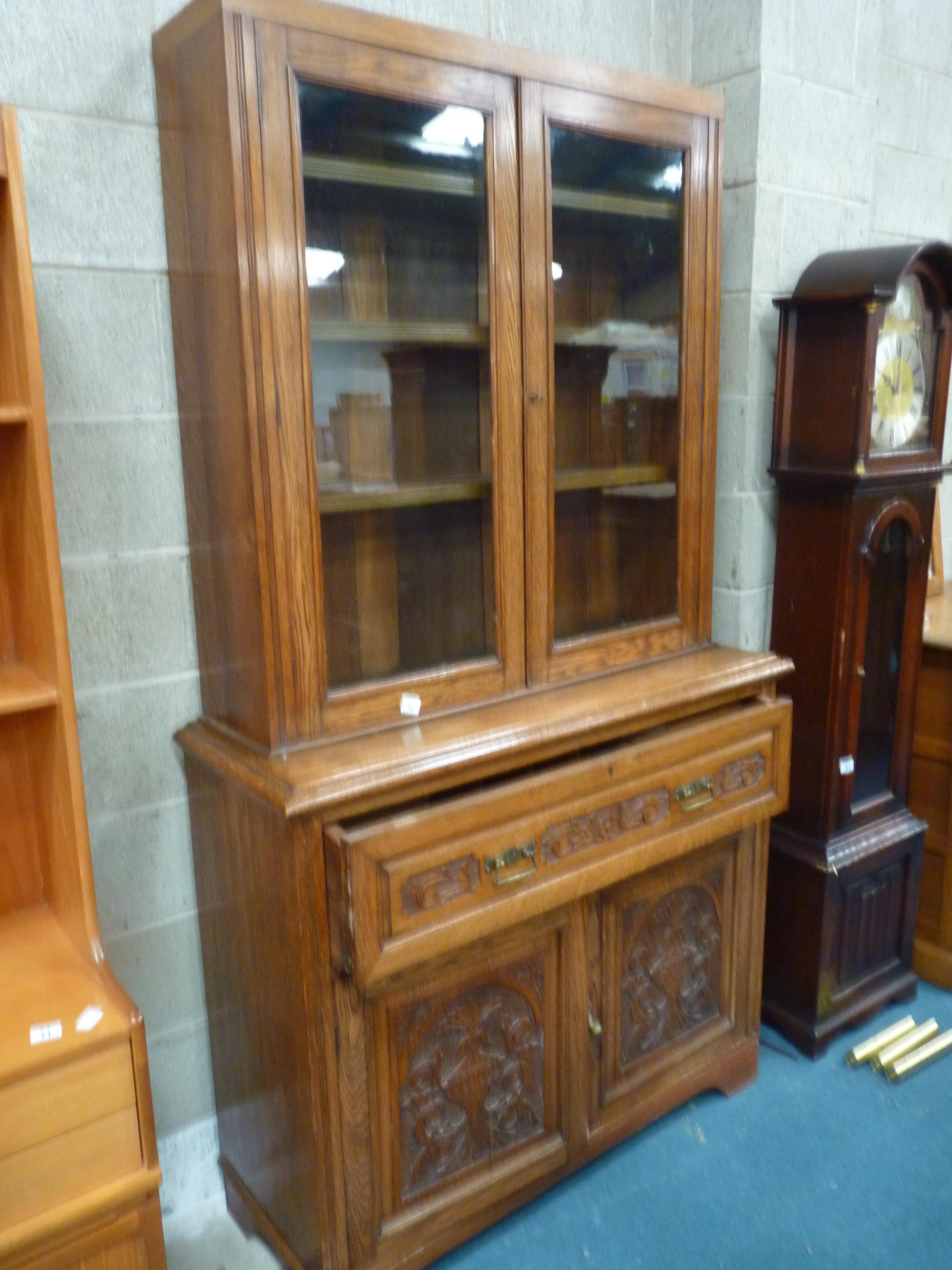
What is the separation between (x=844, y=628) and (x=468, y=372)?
0.92 meters

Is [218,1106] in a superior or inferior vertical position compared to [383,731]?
inferior

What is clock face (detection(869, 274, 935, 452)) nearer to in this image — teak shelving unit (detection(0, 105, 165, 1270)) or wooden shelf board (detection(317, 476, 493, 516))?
wooden shelf board (detection(317, 476, 493, 516))

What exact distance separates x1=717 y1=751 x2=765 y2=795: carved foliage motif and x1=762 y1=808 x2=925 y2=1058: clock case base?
0.37 m

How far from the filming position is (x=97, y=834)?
1.54 metres

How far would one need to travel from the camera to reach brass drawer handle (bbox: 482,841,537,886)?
140 cm

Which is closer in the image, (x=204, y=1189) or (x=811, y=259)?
(x=204, y=1189)

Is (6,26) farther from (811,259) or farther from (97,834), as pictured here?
(811,259)

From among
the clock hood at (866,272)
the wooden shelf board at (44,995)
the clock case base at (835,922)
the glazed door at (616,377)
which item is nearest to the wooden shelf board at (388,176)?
the glazed door at (616,377)

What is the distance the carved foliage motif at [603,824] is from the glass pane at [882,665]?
0.66m

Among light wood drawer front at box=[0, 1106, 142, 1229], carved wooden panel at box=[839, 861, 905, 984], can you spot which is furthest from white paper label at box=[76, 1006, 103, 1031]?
carved wooden panel at box=[839, 861, 905, 984]

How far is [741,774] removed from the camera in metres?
1.75

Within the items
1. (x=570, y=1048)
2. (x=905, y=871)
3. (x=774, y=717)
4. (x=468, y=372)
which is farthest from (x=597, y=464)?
(x=905, y=871)

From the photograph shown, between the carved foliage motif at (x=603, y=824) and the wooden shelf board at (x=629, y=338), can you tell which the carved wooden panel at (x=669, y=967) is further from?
the wooden shelf board at (x=629, y=338)

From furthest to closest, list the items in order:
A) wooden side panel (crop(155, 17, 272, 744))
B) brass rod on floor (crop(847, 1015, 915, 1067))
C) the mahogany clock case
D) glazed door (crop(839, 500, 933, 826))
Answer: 1. brass rod on floor (crop(847, 1015, 915, 1067))
2. glazed door (crop(839, 500, 933, 826))
3. the mahogany clock case
4. wooden side panel (crop(155, 17, 272, 744))
